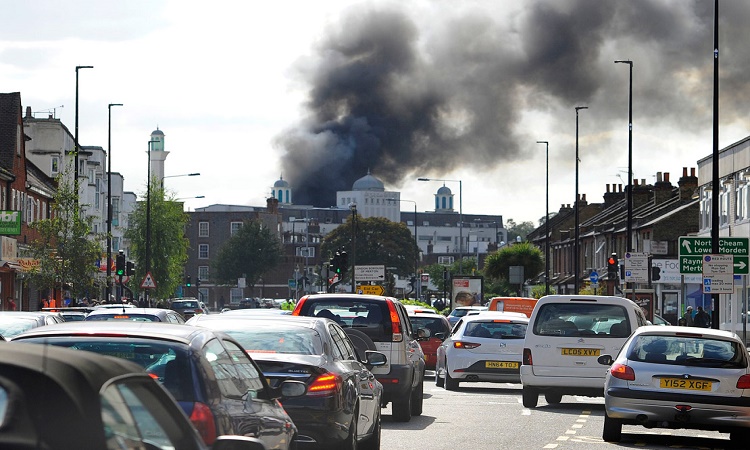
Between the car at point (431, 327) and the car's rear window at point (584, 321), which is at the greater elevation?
the car's rear window at point (584, 321)

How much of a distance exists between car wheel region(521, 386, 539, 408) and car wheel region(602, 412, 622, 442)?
5451mm

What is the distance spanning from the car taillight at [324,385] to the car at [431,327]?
71.6ft

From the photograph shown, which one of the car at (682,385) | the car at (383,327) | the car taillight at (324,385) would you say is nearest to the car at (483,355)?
the car at (383,327)

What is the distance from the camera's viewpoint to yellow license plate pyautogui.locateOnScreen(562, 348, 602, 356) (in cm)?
2188

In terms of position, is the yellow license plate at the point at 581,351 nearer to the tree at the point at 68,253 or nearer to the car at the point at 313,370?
→ the car at the point at 313,370

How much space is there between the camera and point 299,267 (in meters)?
174

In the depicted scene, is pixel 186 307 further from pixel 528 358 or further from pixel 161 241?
pixel 528 358

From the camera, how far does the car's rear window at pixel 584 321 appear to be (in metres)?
22.1

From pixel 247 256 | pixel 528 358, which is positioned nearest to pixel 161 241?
pixel 247 256

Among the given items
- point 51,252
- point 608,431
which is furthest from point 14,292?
point 608,431

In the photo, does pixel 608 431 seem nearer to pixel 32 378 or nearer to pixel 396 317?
pixel 396 317

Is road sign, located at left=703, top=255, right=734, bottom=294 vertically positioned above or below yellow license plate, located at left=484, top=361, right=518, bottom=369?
above

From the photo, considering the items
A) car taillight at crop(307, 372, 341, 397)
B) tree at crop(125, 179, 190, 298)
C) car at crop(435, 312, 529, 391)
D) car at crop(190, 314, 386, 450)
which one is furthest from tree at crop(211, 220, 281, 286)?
car taillight at crop(307, 372, 341, 397)

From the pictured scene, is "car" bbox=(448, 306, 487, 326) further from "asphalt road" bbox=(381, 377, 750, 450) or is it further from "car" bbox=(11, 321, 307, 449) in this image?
"car" bbox=(11, 321, 307, 449)
